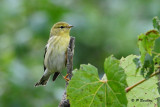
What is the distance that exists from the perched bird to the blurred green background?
30 cm

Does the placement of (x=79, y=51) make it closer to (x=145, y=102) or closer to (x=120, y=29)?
(x=120, y=29)

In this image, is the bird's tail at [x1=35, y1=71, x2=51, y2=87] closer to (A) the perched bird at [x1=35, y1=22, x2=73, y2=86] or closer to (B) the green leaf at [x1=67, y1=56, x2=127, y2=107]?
(A) the perched bird at [x1=35, y1=22, x2=73, y2=86]

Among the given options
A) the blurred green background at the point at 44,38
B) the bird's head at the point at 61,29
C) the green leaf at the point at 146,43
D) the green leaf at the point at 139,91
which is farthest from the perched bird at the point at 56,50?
the green leaf at the point at 146,43

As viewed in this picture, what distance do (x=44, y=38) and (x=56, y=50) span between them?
1.64 meters

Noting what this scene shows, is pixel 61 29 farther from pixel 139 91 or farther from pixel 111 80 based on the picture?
pixel 111 80

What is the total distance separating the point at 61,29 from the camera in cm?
517

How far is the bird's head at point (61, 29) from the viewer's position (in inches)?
200

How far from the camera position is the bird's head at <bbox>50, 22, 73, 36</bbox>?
16.7ft

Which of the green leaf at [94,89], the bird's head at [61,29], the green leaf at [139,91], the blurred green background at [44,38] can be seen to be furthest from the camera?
the blurred green background at [44,38]

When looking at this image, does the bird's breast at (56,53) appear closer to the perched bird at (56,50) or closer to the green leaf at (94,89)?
the perched bird at (56,50)

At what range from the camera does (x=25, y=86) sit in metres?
5.19

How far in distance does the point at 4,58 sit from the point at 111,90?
490cm

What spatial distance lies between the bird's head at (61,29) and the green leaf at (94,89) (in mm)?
3360

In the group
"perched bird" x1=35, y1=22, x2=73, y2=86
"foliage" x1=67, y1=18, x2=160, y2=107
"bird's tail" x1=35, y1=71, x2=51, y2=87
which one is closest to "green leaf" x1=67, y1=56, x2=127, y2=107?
"foliage" x1=67, y1=18, x2=160, y2=107
